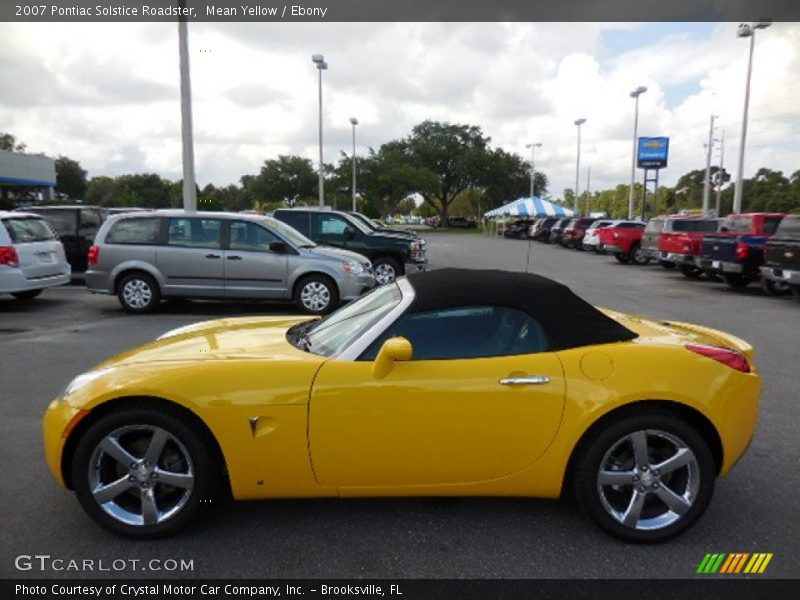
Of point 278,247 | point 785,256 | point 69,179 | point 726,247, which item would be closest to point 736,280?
point 726,247

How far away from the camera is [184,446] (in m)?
2.88

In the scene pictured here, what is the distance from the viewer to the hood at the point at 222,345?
312 cm

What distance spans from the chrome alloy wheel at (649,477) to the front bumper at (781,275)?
999 cm

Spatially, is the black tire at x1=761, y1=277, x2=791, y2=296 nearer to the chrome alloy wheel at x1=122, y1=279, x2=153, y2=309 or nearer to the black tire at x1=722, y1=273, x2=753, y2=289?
the black tire at x1=722, y1=273, x2=753, y2=289

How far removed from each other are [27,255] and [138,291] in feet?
6.29

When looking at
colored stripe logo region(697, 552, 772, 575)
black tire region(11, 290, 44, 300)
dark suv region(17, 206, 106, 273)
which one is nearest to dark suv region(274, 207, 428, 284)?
dark suv region(17, 206, 106, 273)

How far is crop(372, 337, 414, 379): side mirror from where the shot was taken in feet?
9.10

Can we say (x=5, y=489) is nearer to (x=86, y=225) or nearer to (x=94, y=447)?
(x=94, y=447)

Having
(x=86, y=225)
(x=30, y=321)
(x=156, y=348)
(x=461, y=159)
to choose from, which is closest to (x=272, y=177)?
(x=461, y=159)

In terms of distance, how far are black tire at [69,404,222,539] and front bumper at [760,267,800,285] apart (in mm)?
11658

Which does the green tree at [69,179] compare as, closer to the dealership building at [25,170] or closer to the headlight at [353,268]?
the dealership building at [25,170]

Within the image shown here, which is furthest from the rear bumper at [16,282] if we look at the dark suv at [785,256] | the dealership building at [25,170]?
the dealership building at [25,170]
